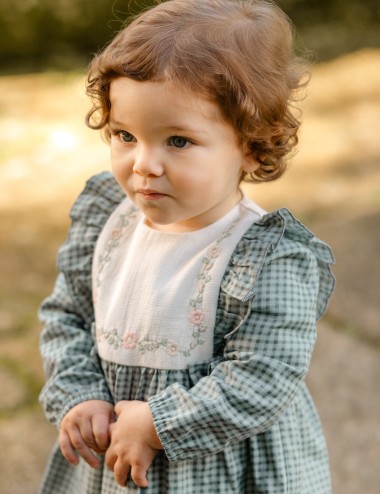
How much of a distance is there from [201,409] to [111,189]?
49 cm

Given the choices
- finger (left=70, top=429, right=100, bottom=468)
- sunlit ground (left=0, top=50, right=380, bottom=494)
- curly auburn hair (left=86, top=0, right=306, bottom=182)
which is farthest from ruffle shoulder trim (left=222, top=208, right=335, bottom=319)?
sunlit ground (left=0, top=50, right=380, bottom=494)

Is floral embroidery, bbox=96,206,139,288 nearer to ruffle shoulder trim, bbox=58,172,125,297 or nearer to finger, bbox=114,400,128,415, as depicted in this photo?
ruffle shoulder trim, bbox=58,172,125,297

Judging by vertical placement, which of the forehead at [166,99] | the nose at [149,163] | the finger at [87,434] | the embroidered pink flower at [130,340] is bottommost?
the finger at [87,434]

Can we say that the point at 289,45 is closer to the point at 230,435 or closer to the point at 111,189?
the point at 111,189

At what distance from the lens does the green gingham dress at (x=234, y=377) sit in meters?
1.30

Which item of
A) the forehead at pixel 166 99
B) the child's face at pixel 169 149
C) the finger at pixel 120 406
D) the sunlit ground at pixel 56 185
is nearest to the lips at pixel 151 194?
the child's face at pixel 169 149

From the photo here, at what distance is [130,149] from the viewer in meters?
1.32

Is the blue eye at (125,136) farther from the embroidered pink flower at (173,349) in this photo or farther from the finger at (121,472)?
the finger at (121,472)

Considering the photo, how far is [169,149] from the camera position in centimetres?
128

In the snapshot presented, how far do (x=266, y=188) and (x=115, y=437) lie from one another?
6.88 feet

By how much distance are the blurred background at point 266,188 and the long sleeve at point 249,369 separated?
0.50 meters

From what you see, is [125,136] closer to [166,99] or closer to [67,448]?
[166,99]

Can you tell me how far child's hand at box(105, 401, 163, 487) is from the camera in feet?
4.36

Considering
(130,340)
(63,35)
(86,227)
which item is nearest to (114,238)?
(86,227)
